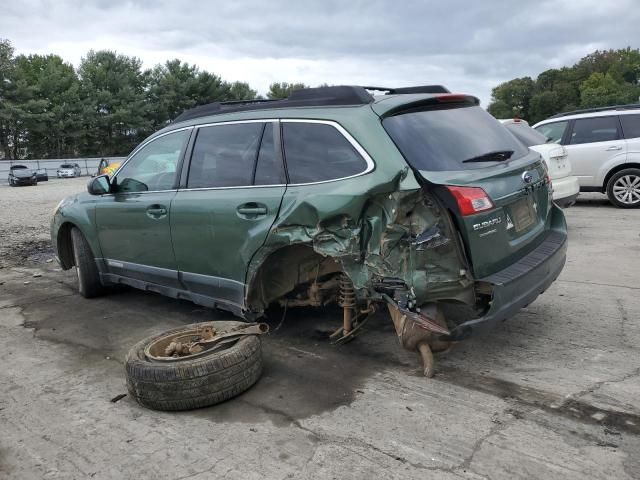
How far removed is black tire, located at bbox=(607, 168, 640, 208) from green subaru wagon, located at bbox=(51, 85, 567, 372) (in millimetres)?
6924

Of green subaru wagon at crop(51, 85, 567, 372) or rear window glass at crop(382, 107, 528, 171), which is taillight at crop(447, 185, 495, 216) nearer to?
green subaru wagon at crop(51, 85, 567, 372)

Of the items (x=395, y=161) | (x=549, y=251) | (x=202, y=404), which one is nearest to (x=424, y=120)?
(x=395, y=161)

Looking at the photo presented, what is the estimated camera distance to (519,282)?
347 cm

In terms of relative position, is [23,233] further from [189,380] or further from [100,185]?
[189,380]

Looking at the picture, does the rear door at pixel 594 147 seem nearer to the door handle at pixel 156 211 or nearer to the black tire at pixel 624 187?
the black tire at pixel 624 187

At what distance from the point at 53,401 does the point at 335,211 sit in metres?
2.24

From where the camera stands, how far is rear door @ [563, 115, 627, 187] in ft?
33.1

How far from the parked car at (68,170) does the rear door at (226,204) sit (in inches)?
1579

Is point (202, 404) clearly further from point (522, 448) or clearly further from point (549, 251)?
point (549, 251)

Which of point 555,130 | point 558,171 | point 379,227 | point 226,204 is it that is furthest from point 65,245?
point 555,130

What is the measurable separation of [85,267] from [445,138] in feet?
13.3

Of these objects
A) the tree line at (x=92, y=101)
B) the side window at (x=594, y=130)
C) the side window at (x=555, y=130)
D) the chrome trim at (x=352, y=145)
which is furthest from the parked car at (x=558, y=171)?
the tree line at (x=92, y=101)

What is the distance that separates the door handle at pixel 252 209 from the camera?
12.8 ft

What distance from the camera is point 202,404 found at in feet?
11.1
